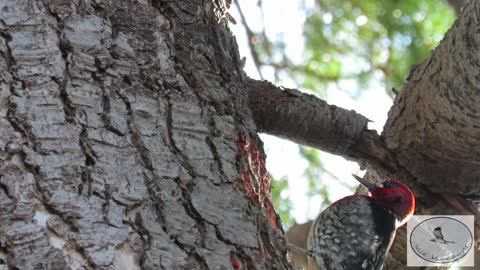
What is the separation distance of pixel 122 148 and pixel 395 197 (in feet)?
5.80

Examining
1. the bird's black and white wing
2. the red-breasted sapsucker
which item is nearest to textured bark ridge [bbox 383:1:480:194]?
the red-breasted sapsucker

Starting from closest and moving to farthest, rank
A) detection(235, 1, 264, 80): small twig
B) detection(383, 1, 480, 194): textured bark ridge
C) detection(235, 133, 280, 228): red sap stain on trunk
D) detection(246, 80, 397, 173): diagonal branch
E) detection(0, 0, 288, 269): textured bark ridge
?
detection(0, 0, 288, 269): textured bark ridge < detection(235, 133, 280, 228): red sap stain on trunk < detection(383, 1, 480, 194): textured bark ridge < detection(246, 80, 397, 173): diagonal branch < detection(235, 1, 264, 80): small twig

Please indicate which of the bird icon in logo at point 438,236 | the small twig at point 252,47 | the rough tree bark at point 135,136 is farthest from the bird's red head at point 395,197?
the small twig at point 252,47

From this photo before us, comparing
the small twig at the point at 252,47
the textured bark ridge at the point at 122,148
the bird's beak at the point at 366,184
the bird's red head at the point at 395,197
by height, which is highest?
the small twig at the point at 252,47

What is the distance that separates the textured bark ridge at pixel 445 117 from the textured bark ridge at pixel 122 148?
0.71 metres

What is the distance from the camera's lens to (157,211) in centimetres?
172

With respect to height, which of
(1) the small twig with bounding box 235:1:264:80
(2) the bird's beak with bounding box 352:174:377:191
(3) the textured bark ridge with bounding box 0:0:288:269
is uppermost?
(1) the small twig with bounding box 235:1:264:80

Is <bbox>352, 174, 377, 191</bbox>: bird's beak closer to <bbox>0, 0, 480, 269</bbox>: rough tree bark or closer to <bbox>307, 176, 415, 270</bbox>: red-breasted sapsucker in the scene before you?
<bbox>307, 176, 415, 270</bbox>: red-breasted sapsucker

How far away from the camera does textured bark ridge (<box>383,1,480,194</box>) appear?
2391 millimetres

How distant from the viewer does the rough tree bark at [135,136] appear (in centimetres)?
159

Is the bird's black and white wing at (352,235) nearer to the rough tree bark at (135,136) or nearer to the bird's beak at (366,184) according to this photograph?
the bird's beak at (366,184)

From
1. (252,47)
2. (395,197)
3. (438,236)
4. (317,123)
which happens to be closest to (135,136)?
(317,123)

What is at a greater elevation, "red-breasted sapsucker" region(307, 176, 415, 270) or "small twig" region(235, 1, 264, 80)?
"small twig" region(235, 1, 264, 80)

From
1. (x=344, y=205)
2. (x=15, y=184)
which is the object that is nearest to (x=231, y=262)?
(x=15, y=184)
